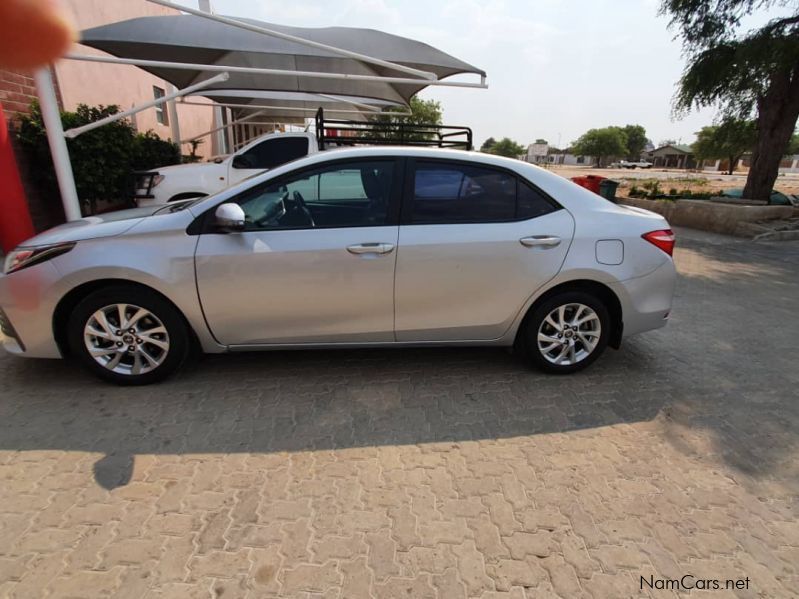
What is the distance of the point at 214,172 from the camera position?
24.2 feet

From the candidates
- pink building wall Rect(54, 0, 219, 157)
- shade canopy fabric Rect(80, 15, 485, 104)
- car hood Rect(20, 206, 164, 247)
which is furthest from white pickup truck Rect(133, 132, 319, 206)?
car hood Rect(20, 206, 164, 247)

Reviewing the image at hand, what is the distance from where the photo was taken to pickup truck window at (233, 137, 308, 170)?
307 inches

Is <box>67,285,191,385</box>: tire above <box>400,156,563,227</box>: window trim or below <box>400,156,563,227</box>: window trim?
below

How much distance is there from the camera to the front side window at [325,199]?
3.13 metres

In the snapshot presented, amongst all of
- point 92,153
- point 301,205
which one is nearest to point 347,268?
point 301,205

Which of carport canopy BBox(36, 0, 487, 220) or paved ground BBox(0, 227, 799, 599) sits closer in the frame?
paved ground BBox(0, 227, 799, 599)

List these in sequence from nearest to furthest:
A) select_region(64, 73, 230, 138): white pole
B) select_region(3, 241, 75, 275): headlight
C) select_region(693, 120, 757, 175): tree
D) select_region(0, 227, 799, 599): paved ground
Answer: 1. select_region(0, 227, 799, 599): paved ground
2. select_region(3, 241, 75, 275): headlight
3. select_region(64, 73, 230, 138): white pole
4. select_region(693, 120, 757, 175): tree

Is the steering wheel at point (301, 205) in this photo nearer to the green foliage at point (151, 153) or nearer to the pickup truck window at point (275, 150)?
the pickup truck window at point (275, 150)

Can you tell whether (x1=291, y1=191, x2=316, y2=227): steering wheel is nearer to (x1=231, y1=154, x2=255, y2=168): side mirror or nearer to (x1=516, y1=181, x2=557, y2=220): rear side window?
(x1=516, y1=181, x2=557, y2=220): rear side window

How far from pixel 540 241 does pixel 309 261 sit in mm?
1604

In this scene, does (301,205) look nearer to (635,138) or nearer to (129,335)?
(129,335)

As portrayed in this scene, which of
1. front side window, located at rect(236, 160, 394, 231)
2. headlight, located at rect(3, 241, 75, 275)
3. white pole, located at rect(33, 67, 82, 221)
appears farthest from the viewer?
white pole, located at rect(33, 67, 82, 221)

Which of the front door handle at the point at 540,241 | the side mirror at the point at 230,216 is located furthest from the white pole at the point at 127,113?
the front door handle at the point at 540,241

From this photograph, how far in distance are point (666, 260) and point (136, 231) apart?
3757 mm
